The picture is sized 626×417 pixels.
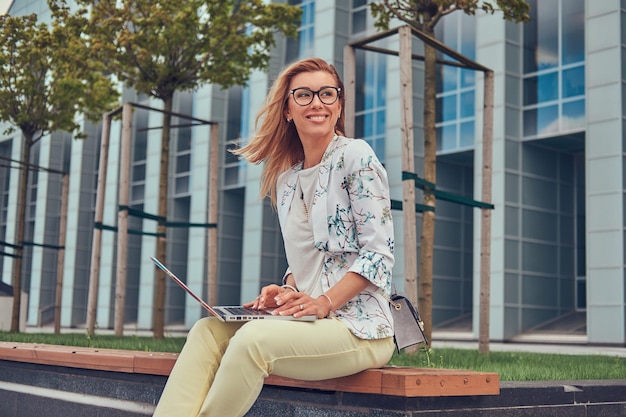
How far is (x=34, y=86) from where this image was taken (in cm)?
1667

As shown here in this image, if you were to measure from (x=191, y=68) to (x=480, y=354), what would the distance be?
7.60 metres

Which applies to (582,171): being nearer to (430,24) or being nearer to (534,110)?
(534,110)

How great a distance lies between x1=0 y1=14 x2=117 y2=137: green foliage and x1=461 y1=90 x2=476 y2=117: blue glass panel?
35.4 ft

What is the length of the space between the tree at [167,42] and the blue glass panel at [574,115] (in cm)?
933

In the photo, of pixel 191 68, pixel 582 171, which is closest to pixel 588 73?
pixel 582 171

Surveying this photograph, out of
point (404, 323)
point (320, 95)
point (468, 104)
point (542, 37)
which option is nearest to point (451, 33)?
point (468, 104)

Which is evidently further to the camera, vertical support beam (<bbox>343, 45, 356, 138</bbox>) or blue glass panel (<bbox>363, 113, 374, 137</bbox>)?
blue glass panel (<bbox>363, 113, 374, 137</bbox>)

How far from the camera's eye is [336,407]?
381cm

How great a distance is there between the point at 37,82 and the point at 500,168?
11.9m

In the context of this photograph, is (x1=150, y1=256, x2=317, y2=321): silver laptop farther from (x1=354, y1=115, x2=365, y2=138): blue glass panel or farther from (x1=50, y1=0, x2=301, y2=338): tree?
(x1=354, y1=115, x2=365, y2=138): blue glass panel

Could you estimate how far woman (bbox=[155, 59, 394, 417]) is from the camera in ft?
10.3

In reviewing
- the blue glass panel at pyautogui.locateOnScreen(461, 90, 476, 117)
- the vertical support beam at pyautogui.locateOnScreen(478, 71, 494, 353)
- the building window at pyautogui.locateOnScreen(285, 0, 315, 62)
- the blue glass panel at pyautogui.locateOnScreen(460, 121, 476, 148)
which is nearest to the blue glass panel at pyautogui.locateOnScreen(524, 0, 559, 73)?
the blue glass panel at pyautogui.locateOnScreen(461, 90, 476, 117)

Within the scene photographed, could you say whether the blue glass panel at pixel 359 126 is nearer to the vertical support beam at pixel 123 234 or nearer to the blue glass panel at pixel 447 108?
the blue glass panel at pixel 447 108

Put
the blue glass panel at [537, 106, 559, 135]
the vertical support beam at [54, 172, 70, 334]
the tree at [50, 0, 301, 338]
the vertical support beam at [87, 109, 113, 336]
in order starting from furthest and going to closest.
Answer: the blue glass panel at [537, 106, 559, 135]
the vertical support beam at [54, 172, 70, 334]
the tree at [50, 0, 301, 338]
the vertical support beam at [87, 109, 113, 336]
